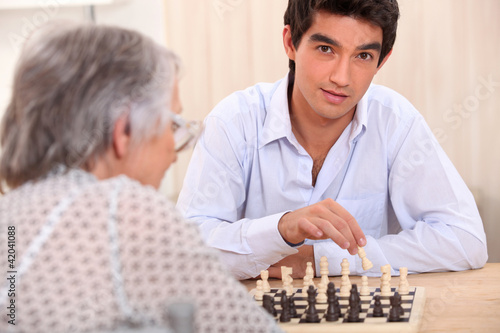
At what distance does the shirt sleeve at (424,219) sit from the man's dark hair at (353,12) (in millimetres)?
347

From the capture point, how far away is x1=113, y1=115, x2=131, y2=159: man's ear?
3.54 ft

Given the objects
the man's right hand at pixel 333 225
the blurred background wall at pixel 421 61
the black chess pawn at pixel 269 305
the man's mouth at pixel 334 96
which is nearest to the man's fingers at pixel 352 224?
the man's right hand at pixel 333 225

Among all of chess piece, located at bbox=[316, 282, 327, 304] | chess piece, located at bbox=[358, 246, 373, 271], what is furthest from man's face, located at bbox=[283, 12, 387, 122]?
chess piece, located at bbox=[316, 282, 327, 304]

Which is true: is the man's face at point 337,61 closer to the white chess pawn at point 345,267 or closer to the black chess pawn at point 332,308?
the white chess pawn at point 345,267

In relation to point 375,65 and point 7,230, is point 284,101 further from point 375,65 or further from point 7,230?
point 7,230

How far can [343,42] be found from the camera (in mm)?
2113

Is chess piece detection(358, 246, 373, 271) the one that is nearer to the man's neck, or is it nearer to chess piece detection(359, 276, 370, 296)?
chess piece detection(359, 276, 370, 296)

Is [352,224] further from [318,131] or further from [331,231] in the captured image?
[318,131]

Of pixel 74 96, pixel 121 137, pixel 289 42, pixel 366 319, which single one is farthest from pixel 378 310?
pixel 289 42

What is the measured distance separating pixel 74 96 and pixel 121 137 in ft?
0.34

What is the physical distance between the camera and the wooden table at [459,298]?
A: 4.78 feet

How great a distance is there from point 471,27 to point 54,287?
124 inches

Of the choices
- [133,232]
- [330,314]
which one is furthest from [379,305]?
[133,232]

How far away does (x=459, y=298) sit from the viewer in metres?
1.66
